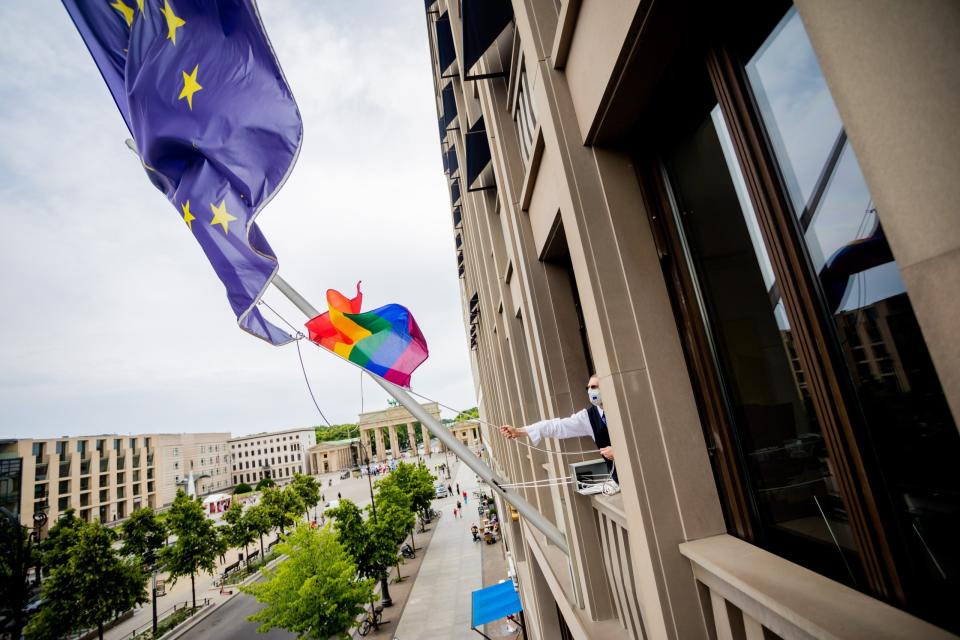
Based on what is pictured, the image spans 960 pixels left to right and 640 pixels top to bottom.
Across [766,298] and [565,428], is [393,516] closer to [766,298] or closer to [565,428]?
[565,428]

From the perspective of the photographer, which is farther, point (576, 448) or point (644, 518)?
point (576, 448)

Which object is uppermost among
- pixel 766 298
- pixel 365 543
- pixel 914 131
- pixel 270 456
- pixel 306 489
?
pixel 270 456

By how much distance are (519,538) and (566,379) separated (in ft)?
43.2

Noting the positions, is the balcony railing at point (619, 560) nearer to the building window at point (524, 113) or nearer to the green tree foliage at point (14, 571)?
the building window at point (524, 113)

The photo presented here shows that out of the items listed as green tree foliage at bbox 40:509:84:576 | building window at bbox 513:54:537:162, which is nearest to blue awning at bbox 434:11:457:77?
building window at bbox 513:54:537:162

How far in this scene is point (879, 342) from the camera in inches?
61.1

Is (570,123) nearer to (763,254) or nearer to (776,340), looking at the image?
(763,254)

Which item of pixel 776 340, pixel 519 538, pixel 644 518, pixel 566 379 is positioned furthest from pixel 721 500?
pixel 519 538

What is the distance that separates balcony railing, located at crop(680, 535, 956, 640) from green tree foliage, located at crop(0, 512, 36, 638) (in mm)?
23591

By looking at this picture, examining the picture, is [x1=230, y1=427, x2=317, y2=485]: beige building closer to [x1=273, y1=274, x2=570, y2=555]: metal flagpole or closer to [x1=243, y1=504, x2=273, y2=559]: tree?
[x1=243, y1=504, x2=273, y2=559]: tree

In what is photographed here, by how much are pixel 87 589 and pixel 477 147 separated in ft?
91.9

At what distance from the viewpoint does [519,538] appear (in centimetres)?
1633

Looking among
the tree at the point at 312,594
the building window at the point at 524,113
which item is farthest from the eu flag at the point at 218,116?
the tree at the point at 312,594

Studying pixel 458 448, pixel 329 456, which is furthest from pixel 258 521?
pixel 329 456
